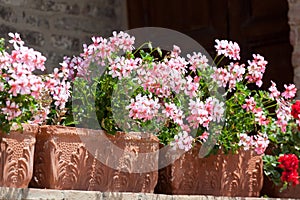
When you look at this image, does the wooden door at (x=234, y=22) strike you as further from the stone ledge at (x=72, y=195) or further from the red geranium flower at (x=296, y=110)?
the stone ledge at (x=72, y=195)

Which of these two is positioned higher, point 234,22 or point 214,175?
point 234,22

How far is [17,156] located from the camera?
244 cm

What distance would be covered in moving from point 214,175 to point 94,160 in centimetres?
65

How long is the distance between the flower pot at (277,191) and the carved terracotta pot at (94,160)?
0.81 m

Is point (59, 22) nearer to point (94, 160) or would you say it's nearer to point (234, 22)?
point (234, 22)

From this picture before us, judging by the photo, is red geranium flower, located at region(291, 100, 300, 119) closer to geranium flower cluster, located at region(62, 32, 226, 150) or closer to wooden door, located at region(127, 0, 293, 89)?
geranium flower cluster, located at region(62, 32, 226, 150)

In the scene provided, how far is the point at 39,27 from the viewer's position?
5.47 m

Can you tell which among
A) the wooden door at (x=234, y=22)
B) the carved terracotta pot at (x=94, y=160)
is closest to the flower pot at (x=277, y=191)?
the carved terracotta pot at (x=94, y=160)

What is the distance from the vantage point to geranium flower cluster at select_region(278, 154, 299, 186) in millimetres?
3232

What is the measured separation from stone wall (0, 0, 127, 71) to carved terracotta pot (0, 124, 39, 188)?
288 cm

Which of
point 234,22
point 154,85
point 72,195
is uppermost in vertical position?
point 234,22

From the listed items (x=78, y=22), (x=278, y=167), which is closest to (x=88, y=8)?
(x=78, y=22)

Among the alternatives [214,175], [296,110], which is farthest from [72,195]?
[296,110]

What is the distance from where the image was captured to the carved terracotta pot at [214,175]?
299 centimetres
